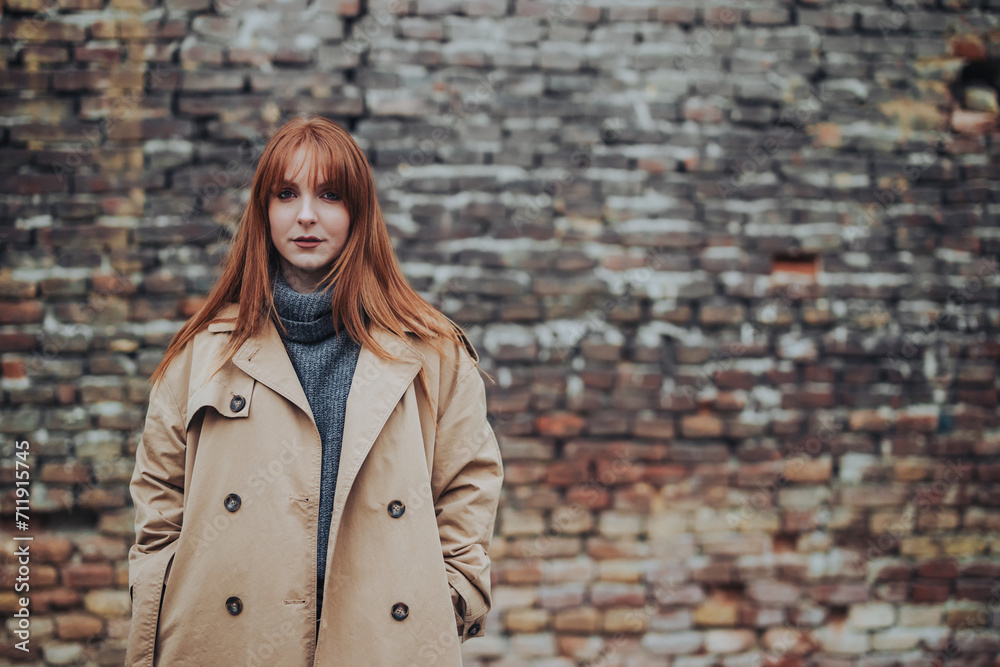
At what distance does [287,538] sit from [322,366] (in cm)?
38

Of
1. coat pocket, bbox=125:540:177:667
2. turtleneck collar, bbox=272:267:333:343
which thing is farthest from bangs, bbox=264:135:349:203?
coat pocket, bbox=125:540:177:667

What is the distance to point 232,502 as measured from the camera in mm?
1340

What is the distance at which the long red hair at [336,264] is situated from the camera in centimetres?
140

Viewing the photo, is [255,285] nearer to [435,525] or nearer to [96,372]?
[435,525]

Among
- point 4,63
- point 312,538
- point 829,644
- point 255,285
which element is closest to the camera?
point 312,538

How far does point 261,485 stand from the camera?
134cm

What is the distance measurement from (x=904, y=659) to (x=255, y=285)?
294 cm

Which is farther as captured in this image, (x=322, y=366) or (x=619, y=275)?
(x=619, y=275)

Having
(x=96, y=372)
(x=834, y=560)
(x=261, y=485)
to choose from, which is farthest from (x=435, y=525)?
(x=834, y=560)

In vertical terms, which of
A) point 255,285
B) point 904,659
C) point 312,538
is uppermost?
point 255,285

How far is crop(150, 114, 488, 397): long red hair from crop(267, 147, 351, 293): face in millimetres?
19

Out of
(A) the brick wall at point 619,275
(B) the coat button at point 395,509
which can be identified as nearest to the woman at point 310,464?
(B) the coat button at point 395,509

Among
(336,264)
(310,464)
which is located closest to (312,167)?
(336,264)

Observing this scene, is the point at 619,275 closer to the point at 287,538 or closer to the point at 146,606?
the point at 287,538
